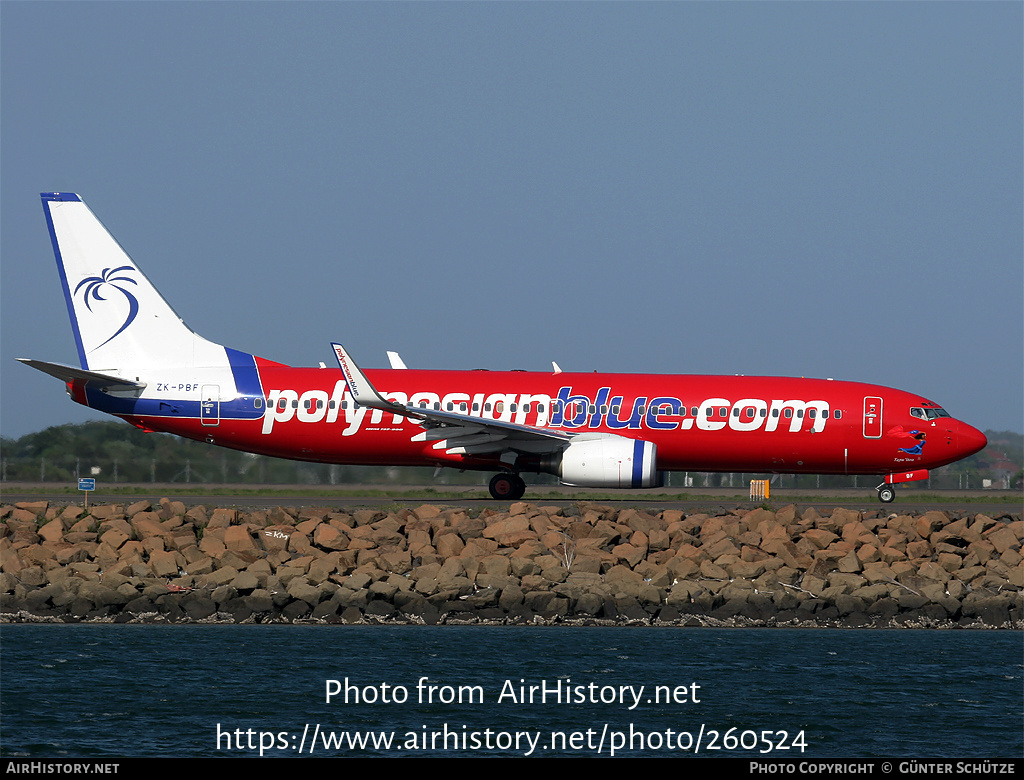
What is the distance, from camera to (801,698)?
A: 704 inches

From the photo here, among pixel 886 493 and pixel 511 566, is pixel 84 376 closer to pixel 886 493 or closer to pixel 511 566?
pixel 511 566

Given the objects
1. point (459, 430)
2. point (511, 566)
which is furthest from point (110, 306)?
point (511, 566)

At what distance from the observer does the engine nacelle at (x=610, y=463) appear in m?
30.2

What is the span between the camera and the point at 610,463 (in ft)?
99.1

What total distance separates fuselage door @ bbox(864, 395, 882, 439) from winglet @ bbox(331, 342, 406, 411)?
12.0m

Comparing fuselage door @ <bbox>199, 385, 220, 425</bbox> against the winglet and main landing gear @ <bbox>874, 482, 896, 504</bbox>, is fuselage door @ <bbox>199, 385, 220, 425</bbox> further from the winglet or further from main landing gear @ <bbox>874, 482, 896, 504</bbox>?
main landing gear @ <bbox>874, 482, 896, 504</bbox>

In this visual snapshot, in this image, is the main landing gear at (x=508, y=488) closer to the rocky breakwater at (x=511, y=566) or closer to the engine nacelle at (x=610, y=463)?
the engine nacelle at (x=610, y=463)

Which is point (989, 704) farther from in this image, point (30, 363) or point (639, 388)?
point (30, 363)

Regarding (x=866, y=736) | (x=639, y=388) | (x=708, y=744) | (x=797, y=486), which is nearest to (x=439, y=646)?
(x=708, y=744)

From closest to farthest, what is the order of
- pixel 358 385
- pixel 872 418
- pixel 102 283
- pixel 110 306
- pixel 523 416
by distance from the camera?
pixel 358 385
pixel 523 416
pixel 872 418
pixel 110 306
pixel 102 283

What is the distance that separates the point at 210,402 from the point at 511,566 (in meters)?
11.7

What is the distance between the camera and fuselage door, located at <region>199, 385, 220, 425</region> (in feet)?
106

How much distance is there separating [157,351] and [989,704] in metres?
23.2

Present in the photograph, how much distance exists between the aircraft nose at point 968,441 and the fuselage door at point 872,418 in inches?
83.3
